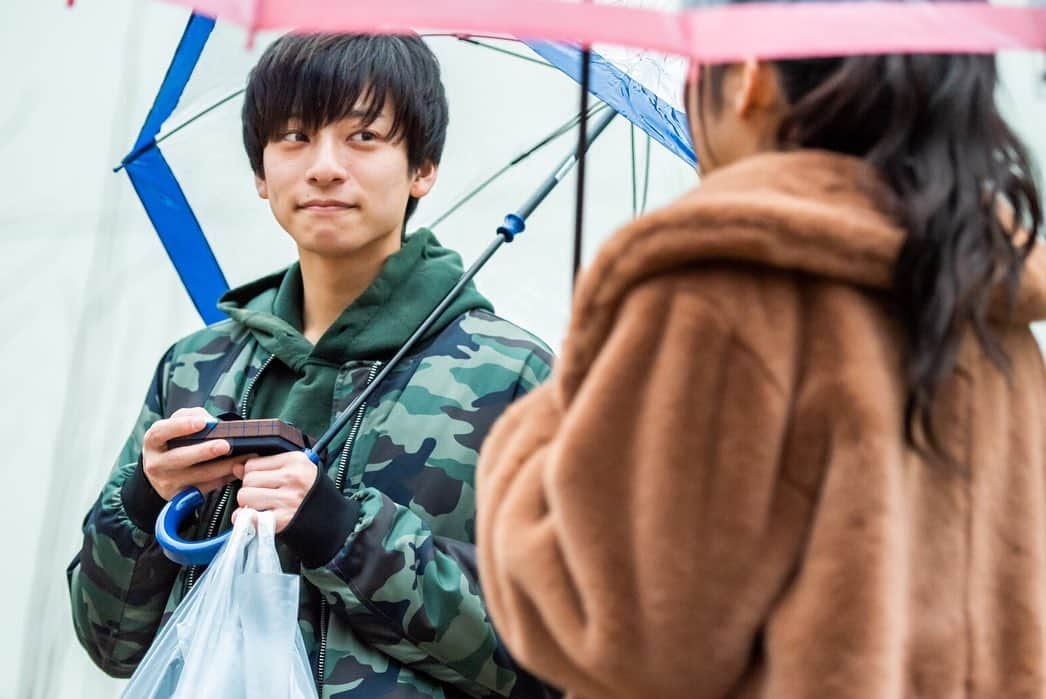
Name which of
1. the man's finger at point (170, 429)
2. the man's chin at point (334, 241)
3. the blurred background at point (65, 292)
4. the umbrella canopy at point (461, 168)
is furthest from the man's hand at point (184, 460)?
the blurred background at point (65, 292)

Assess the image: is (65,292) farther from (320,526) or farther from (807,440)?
(807,440)

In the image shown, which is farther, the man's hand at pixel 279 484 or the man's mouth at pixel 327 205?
the man's mouth at pixel 327 205

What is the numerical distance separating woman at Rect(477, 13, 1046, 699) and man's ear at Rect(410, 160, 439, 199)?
104 cm

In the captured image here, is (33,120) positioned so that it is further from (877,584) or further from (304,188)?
(877,584)

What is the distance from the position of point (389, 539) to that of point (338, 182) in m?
0.53

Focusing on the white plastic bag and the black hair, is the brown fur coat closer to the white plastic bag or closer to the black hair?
the white plastic bag

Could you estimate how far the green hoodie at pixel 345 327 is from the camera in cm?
227

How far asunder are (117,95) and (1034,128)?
184cm

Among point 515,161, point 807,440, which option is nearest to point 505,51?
point 515,161

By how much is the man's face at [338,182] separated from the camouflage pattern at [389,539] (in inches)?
7.1

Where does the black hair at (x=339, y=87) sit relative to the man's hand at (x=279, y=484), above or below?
above

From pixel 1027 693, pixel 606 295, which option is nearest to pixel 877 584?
pixel 1027 693

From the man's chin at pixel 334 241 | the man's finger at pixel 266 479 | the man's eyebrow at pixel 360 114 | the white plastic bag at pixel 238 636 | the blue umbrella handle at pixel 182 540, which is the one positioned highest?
the man's eyebrow at pixel 360 114

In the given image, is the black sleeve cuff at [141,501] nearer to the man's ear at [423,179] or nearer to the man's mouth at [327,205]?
the man's mouth at [327,205]
